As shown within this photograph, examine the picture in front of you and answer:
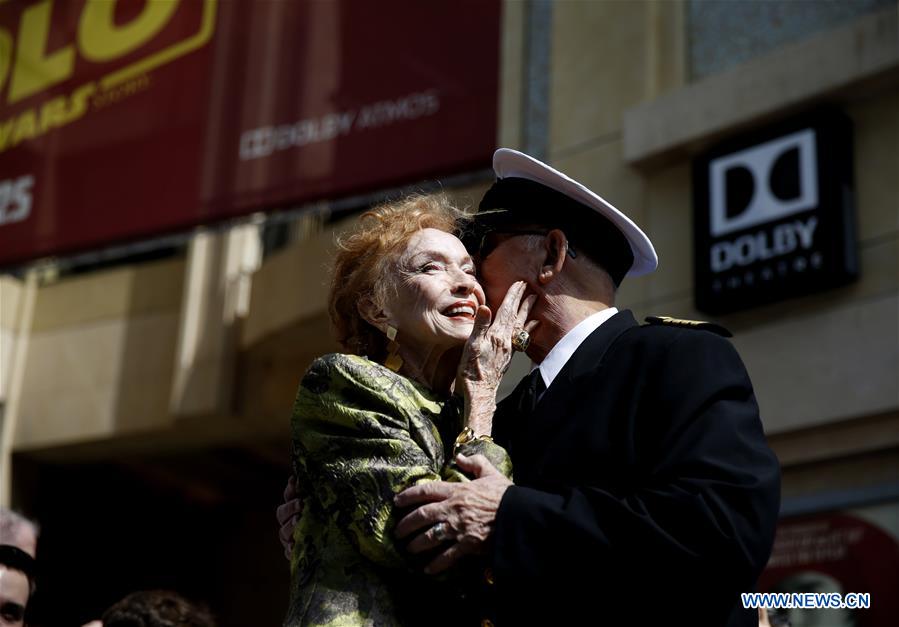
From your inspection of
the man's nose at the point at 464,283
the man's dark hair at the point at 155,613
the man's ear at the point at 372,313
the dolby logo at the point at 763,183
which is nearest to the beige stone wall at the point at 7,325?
the dolby logo at the point at 763,183

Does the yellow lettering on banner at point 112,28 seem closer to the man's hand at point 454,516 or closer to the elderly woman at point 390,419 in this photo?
the elderly woman at point 390,419

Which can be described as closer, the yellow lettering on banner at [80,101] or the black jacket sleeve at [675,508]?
the black jacket sleeve at [675,508]

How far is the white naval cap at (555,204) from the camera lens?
293cm

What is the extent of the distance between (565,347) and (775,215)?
15.0 ft

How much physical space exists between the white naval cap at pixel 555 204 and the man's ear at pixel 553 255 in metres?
0.04

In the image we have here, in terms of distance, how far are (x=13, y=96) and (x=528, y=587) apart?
8.58m

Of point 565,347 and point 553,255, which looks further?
point 553,255

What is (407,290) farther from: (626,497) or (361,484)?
(626,497)

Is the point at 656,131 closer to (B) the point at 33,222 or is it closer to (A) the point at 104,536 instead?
(B) the point at 33,222

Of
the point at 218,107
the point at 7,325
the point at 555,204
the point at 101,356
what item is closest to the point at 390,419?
the point at 555,204

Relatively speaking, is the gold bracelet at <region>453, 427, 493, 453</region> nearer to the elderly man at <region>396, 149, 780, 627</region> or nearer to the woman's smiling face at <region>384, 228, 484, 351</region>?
the elderly man at <region>396, 149, 780, 627</region>

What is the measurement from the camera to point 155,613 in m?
5.00

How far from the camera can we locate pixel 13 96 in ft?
32.2

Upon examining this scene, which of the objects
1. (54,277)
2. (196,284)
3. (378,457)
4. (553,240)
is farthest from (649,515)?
(54,277)
